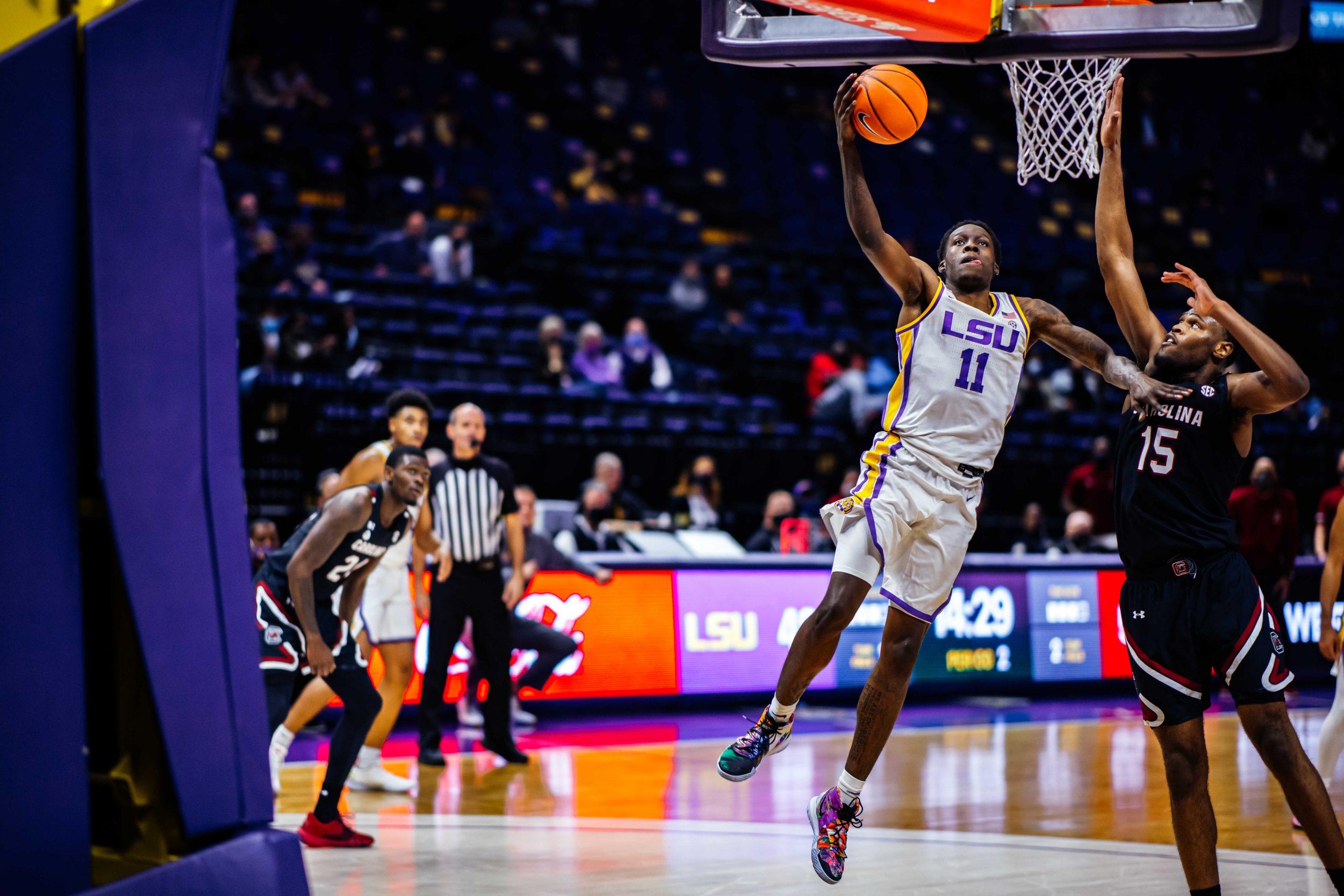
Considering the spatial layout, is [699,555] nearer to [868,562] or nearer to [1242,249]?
[868,562]

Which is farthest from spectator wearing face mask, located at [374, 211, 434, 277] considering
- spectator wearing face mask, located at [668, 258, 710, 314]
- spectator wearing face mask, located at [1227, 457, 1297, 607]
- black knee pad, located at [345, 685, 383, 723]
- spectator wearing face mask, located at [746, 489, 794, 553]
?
black knee pad, located at [345, 685, 383, 723]

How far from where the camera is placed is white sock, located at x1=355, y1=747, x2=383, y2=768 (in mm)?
8133

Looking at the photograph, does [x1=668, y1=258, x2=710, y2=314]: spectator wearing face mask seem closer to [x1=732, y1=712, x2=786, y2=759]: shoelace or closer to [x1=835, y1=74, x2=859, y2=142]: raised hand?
[x1=835, y1=74, x2=859, y2=142]: raised hand

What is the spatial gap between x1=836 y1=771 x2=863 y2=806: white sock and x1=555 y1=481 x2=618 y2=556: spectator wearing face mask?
20.2 feet

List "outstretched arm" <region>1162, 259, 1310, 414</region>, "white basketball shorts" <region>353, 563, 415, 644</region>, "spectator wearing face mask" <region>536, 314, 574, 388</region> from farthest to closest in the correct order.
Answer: "spectator wearing face mask" <region>536, 314, 574, 388</region>
"white basketball shorts" <region>353, 563, 415, 644</region>
"outstretched arm" <region>1162, 259, 1310, 414</region>

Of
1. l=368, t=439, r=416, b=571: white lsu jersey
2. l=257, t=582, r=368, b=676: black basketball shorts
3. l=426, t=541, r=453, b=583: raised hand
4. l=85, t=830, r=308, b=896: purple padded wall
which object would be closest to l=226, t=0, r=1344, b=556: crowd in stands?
l=426, t=541, r=453, b=583: raised hand

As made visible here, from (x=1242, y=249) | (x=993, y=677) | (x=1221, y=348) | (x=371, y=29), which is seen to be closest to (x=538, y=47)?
(x=371, y=29)

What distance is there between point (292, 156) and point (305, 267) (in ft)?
9.65

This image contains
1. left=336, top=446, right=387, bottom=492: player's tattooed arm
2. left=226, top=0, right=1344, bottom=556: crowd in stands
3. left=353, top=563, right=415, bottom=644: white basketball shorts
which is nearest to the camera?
left=336, top=446, right=387, bottom=492: player's tattooed arm

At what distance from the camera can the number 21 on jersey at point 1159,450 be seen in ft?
16.3

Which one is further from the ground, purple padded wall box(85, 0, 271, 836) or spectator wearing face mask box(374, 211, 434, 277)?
spectator wearing face mask box(374, 211, 434, 277)

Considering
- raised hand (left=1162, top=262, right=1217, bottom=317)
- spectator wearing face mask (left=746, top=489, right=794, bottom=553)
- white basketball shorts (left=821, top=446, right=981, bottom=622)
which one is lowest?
spectator wearing face mask (left=746, top=489, right=794, bottom=553)

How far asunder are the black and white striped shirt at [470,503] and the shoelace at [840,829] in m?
4.18

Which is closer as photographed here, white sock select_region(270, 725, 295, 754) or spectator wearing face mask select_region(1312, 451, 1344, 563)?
white sock select_region(270, 725, 295, 754)
